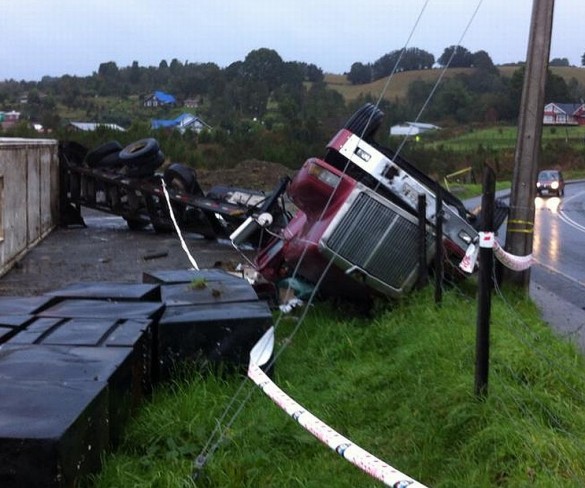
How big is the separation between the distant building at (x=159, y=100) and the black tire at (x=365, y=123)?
120ft

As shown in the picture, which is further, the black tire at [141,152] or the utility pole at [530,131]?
the black tire at [141,152]

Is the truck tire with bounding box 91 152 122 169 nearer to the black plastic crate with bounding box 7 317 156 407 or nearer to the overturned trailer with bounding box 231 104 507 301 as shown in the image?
the overturned trailer with bounding box 231 104 507 301

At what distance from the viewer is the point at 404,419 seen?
5.48m

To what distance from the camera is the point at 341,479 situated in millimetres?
4652

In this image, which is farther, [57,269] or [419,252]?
[57,269]

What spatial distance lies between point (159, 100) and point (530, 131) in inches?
1559

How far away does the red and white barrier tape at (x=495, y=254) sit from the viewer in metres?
4.90

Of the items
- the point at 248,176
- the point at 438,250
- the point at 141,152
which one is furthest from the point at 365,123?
the point at 248,176

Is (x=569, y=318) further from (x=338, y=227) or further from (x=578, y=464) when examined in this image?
(x=578, y=464)

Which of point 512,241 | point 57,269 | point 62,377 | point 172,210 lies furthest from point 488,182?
point 172,210

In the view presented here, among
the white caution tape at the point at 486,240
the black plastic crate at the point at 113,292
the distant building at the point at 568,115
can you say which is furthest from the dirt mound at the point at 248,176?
the distant building at the point at 568,115

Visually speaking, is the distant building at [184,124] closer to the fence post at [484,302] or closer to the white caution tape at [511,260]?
the white caution tape at [511,260]

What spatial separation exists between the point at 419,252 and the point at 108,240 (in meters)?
10.3

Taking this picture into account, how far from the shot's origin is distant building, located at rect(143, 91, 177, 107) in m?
45.7
